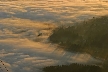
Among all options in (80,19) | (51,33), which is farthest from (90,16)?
(51,33)

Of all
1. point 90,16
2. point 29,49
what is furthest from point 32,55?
point 90,16

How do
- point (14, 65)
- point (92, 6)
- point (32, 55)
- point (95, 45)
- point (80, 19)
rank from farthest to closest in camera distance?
1. point (92, 6)
2. point (80, 19)
3. point (95, 45)
4. point (32, 55)
5. point (14, 65)

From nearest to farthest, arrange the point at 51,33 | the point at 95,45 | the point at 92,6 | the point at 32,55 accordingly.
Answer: the point at 32,55 → the point at 95,45 → the point at 51,33 → the point at 92,6

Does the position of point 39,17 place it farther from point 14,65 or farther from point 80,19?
point 14,65

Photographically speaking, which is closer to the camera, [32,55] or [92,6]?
[32,55]

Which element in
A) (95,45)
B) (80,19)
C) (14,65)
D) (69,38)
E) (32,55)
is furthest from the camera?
(80,19)

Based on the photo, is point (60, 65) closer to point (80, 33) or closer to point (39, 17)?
point (80, 33)
